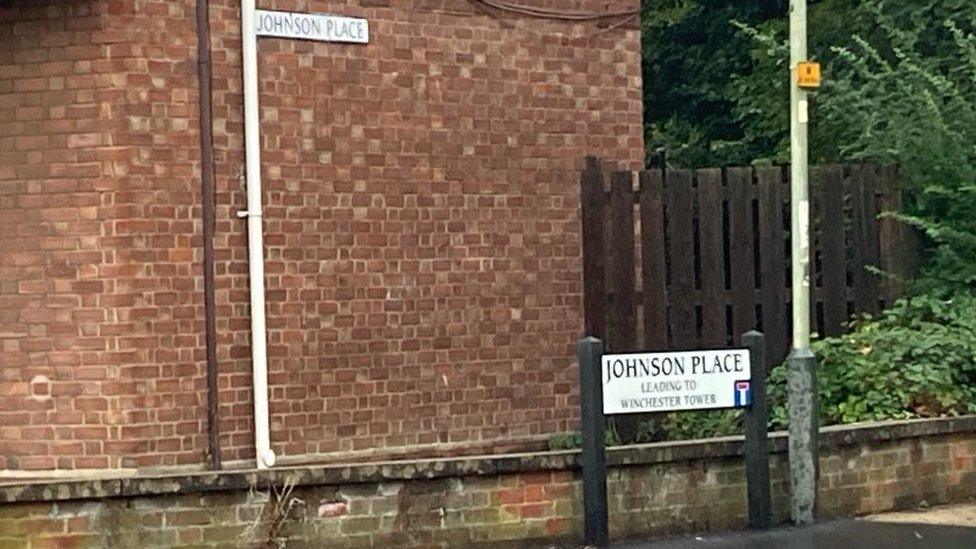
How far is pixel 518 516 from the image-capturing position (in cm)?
1062

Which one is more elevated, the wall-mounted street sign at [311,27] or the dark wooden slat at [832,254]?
the wall-mounted street sign at [311,27]

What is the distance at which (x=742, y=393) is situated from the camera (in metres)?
11.1

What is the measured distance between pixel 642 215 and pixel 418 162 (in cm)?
197

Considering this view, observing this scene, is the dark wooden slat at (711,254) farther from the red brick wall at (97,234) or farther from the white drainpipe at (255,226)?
the red brick wall at (97,234)

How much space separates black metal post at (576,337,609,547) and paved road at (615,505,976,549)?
0.93 ft

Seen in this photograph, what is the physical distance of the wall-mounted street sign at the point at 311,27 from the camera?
12555 mm

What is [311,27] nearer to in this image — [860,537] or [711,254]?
[711,254]

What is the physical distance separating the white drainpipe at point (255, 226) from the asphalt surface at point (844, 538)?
2.98 metres

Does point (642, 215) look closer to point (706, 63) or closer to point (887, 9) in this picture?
point (887, 9)

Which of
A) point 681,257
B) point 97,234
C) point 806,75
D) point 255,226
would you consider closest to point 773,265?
point 681,257

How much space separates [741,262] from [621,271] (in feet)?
3.36

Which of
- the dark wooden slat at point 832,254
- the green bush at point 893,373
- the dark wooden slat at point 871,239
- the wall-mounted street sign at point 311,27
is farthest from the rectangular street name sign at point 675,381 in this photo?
the dark wooden slat at point 871,239

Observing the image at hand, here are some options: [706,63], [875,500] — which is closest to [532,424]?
[875,500]

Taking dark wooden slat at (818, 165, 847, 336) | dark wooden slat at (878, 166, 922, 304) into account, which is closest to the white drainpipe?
dark wooden slat at (818, 165, 847, 336)
